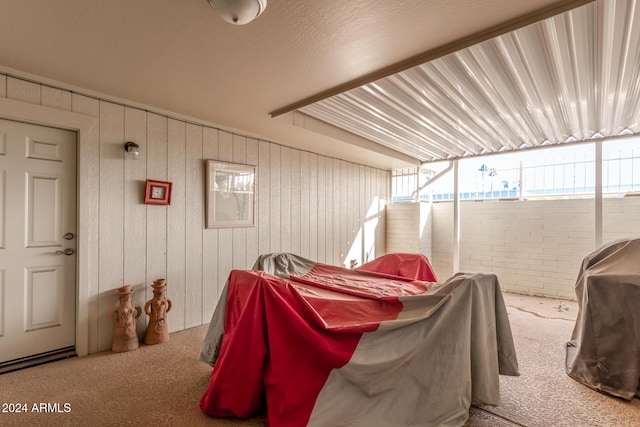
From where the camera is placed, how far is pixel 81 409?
1916 millimetres

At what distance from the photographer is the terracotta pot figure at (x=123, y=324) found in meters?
2.76

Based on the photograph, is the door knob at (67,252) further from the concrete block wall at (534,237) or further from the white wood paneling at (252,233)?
the concrete block wall at (534,237)

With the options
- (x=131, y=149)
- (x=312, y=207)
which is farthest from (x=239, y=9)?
(x=312, y=207)

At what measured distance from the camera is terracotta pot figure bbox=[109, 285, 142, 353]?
276cm

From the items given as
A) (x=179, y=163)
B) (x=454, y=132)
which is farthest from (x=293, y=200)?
(x=454, y=132)

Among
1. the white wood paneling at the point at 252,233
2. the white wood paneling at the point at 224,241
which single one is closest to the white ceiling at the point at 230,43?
A: the white wood paneling at the point at 224,241

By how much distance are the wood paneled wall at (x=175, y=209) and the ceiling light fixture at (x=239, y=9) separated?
195cm

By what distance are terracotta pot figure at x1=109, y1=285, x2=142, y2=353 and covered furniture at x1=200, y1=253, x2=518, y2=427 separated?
53.6 inches

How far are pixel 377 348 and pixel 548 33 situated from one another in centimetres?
217

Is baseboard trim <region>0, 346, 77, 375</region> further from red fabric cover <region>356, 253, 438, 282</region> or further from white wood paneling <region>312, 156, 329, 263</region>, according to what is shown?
white wood paneling <region>312, 156, 329, 263</region>

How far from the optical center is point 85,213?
2701 millimetres

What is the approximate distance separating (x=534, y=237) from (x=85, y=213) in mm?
6131

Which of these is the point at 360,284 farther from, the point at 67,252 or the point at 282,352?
the point at 67,252

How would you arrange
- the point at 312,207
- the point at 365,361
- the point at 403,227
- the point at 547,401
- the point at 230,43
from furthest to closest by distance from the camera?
the point at 403,227
the point at 312,207
the point at 547,401
the point at 230,43
the point at 365,361
